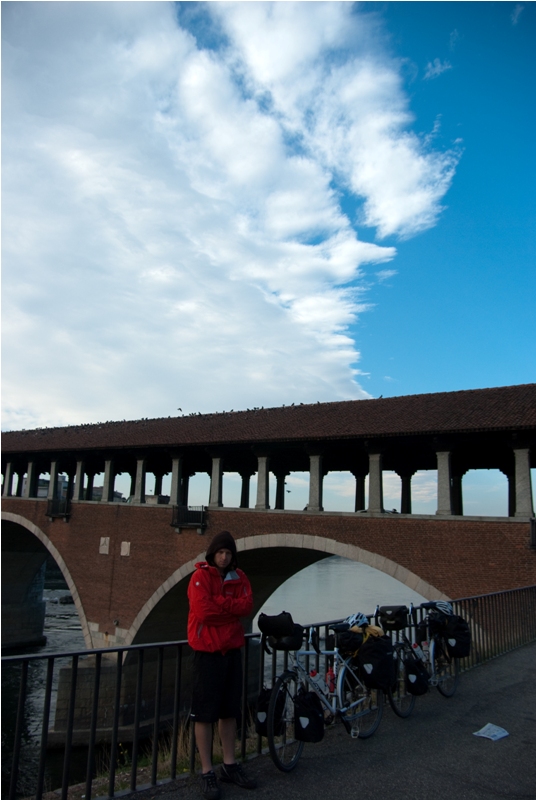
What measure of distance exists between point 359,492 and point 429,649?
51.2 feet

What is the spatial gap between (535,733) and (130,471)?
26.0m

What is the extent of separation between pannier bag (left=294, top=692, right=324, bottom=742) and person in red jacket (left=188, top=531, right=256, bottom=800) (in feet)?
1.53

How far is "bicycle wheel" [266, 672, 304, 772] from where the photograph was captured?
13.0 ft

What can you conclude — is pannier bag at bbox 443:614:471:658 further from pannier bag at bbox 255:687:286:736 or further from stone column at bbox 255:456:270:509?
stone column at bbox 255:456:270:509

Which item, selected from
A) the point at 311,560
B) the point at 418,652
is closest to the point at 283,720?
the point at 418,652

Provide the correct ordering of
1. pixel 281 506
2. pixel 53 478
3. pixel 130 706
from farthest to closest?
pixel 53 478, pixel 281 506, pixel 130 706

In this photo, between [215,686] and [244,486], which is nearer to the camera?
[215,686]

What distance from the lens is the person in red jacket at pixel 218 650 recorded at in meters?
3.74

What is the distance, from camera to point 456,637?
5996mm

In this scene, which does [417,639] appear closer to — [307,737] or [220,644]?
[307,737]

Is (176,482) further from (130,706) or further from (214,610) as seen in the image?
(214,610)

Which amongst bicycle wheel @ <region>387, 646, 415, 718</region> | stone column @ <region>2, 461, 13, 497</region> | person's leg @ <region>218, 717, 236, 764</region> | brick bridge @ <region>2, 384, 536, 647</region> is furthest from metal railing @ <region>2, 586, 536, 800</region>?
stone column @ <region>2, 461, 13, 497</region>

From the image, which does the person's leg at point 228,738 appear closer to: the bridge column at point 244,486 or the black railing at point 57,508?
the black railing at point 57,508

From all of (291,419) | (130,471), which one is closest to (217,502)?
(291,419)
